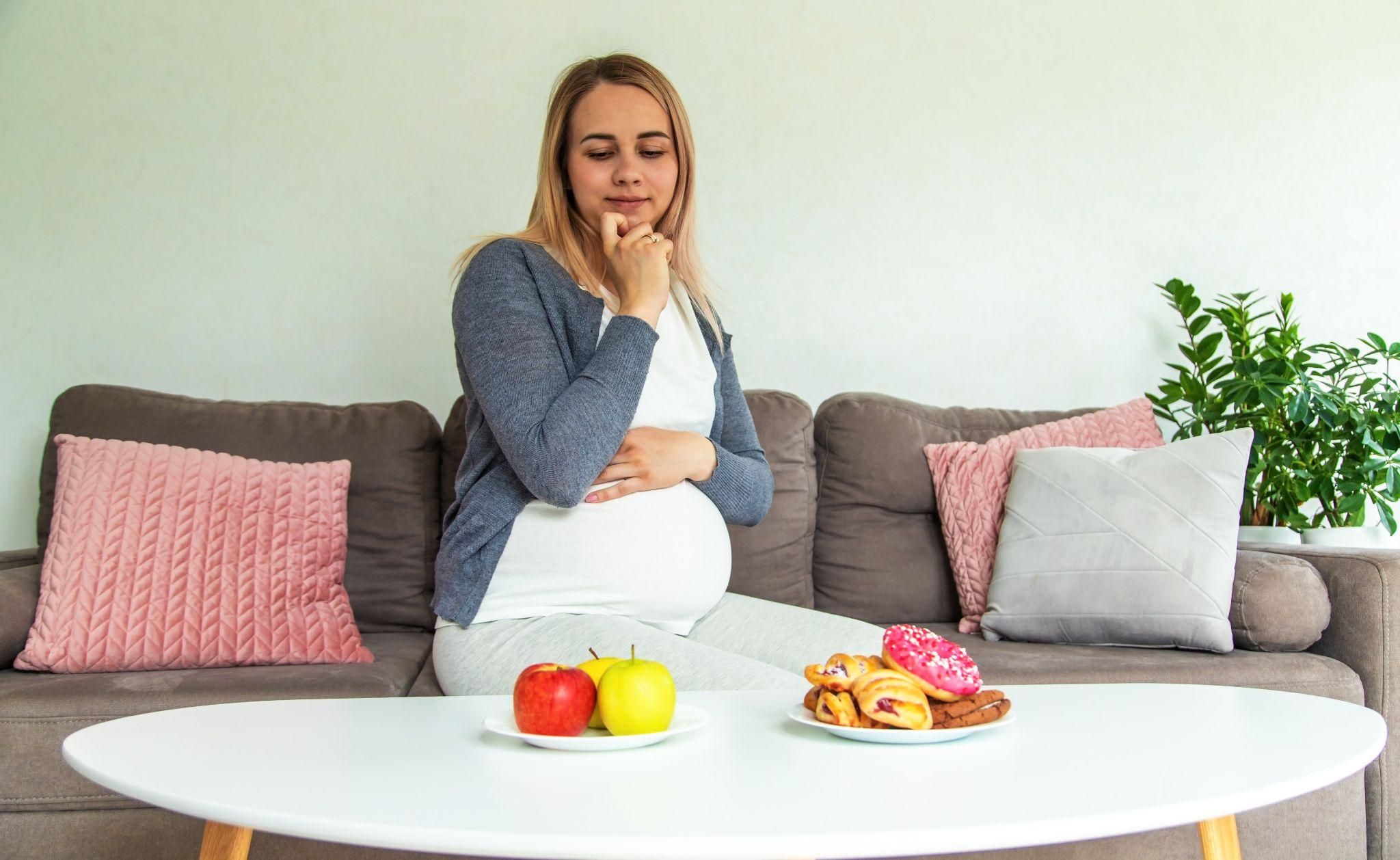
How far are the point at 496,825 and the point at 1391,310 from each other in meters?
2.94

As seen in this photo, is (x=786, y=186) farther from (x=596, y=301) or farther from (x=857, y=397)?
(x=596, y=301)

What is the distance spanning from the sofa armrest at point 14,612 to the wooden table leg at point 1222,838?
169 centimetres

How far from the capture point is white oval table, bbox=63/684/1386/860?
70cm

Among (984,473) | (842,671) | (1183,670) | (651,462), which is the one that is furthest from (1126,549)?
(842,671)

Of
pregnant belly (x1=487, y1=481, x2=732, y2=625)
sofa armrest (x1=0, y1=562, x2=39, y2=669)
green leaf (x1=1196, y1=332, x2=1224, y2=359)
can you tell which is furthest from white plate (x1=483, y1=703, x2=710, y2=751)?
green leaf (x1=1196, y1=332, x2=1224, y2=359)

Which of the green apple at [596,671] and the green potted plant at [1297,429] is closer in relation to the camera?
the green apple at [596,671]

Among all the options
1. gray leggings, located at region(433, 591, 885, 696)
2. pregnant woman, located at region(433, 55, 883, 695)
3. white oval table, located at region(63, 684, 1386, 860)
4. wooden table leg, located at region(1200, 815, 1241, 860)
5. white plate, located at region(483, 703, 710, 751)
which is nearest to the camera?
white oval table, located at region(63, 684, 1386, 860)

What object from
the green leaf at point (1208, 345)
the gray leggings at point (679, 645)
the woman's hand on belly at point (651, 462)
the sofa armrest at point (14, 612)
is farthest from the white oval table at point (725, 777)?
the green leaf at point (1208, 345)

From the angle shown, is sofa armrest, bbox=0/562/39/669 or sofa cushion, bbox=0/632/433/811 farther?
sofa armrest, bbox=0/562/39/669

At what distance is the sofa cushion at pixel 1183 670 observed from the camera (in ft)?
5.72

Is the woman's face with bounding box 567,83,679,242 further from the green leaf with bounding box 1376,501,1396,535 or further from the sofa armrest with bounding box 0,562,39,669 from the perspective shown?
the green leaf with bounding box 1376,501,1396,535

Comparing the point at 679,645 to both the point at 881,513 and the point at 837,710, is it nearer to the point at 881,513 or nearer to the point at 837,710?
the point at 837,710

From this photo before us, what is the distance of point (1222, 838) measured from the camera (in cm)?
103

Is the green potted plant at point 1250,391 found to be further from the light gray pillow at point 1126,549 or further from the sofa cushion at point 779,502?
the sofa cushion at point 779,502
